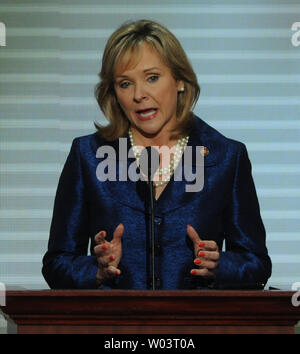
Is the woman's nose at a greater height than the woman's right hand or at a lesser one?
greater

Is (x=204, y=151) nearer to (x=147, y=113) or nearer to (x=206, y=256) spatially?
(x=147, y=113)

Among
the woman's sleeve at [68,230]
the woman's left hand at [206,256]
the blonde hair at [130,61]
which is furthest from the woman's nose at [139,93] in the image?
the woman's left hand at [206,256]

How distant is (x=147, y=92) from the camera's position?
3.25 metres

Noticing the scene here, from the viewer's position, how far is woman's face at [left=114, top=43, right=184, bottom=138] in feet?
10.7

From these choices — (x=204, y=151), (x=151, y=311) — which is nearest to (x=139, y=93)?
(x=204, y=151)

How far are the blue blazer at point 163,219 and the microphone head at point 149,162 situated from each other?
266 mm

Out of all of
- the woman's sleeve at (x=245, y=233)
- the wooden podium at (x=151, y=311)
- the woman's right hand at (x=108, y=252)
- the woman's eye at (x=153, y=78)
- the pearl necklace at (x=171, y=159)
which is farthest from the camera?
the woman's eye at (x=153, y=78)

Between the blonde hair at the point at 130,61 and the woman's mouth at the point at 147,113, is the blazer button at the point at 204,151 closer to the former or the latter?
the blonde hair at the point at 130,61

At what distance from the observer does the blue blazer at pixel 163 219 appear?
3.03m

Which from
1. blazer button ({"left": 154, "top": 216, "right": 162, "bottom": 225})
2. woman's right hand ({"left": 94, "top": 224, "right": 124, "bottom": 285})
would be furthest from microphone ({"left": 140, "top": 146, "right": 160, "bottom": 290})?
blazer button ({"left": 154, "top": 216, "right": 162, "bottom": 225})

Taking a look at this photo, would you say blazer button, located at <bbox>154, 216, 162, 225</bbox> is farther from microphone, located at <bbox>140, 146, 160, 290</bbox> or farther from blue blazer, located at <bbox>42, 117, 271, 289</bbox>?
microphone, located at <bbox>140, 146, 160, 290</bbox>

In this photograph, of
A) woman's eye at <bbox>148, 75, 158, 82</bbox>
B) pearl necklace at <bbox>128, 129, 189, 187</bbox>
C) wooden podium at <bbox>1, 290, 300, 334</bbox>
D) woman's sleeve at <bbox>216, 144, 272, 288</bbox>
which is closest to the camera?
wooden podium at <bbox>1, 290, 300, 334</bbox>

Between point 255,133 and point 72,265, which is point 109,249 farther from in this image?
point 255,133

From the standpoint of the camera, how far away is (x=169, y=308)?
2268 millimetres
